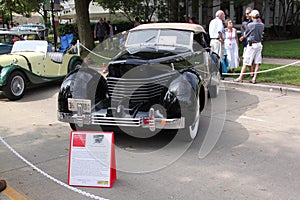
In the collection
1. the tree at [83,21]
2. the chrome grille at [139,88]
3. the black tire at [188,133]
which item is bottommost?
the black tire at [188,133]

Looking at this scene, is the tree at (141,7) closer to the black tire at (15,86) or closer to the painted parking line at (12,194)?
the black tire at (15,86)

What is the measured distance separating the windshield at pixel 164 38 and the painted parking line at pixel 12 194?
3897 millimetres

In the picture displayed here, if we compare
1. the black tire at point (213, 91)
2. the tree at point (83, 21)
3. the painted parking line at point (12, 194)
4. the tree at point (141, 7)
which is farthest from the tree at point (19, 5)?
the painted parking line at point (12, 194)

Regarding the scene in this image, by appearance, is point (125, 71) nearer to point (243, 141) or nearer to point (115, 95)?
point (115, 95)

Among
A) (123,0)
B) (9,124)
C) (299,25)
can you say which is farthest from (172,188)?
(299,25)

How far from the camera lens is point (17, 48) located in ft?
34.1

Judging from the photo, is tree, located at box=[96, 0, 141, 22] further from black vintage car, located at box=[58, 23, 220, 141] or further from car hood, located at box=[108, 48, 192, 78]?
black vintage car, located at box=[58, 23, 220, 141]

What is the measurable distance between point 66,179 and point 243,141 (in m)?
2.76

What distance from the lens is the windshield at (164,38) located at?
6812 millimetres

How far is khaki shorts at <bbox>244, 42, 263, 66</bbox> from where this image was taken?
9.38m

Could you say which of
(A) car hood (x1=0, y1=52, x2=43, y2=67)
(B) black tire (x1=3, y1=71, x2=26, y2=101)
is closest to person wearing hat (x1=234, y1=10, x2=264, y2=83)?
(A) car hood (x1=0, y1=52, x2=43, y2=67)

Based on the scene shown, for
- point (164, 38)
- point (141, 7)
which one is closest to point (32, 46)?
point (164, 38)

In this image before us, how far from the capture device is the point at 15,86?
8992 mm

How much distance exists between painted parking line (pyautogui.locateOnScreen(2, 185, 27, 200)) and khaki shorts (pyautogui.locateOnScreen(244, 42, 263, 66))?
722 centimetres
